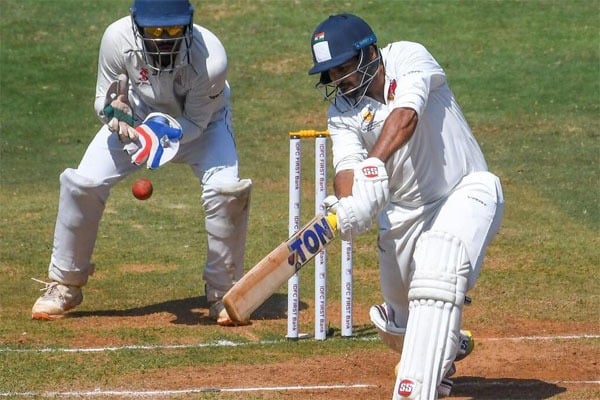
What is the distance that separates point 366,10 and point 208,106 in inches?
470

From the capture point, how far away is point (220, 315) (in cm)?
950

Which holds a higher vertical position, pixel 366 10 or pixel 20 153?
pixel 366 10

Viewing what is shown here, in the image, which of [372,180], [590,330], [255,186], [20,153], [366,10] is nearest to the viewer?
[372,180]

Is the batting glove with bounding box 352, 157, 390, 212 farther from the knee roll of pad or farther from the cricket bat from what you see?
the knee roll of pad

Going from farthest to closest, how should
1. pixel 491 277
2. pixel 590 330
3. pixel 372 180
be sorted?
pixel 491 277 → pixel 590 330 → pixel 372 180

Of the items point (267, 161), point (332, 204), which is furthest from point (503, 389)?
point (267, 161)

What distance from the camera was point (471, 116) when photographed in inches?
684

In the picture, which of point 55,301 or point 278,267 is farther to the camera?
point 55,301

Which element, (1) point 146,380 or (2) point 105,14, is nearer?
(1) point 146,380

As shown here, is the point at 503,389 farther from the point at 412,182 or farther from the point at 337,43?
the point at 337,43

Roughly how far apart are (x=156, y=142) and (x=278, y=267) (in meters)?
2.80

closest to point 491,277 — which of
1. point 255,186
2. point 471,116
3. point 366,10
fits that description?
point 255,186

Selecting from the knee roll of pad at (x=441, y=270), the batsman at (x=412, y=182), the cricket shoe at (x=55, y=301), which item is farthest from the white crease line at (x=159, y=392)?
the cricket shoe at (x=55, y=301)

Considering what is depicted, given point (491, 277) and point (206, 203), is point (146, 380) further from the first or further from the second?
point (491, 277)
